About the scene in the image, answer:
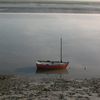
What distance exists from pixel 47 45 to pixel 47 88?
1616 cm

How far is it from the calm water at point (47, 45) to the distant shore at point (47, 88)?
311 cm

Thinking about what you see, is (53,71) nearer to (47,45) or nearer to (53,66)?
(53,66)

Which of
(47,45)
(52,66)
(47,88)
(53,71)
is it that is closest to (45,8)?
(47,45)

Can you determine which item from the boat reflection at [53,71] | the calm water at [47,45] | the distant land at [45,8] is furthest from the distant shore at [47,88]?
the distant land at [45,8]

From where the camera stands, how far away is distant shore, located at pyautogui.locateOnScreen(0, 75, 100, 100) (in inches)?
767

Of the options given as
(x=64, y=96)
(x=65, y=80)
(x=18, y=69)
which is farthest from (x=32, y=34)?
(x=64, y=96)

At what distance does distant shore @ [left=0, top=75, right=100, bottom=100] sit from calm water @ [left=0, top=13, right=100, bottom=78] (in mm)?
3112

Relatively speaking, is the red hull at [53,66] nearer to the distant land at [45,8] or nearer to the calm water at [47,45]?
the calm water at [47,45]

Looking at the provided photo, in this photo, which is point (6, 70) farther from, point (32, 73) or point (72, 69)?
point (72, 69)

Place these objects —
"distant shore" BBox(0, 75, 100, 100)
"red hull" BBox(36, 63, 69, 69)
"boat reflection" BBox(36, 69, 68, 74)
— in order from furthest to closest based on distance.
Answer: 1. "red hull" BBox(36, 63, 69, 69)
2. "boat reflection" BBox(36, 69, 68, 74)
3. "distant shore" BBox(0, 75, 100, 100)

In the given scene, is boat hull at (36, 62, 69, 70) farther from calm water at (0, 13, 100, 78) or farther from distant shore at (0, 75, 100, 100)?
A: distant shore at (0, 75, 100, 100)

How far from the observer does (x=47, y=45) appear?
37250mm

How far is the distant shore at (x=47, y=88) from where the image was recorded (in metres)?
19.5

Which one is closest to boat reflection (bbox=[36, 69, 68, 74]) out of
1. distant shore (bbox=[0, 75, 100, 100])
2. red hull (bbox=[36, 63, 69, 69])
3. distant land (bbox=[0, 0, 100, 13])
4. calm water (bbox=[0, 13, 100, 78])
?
red hull (bbox=[36, 63, 69, 69])
